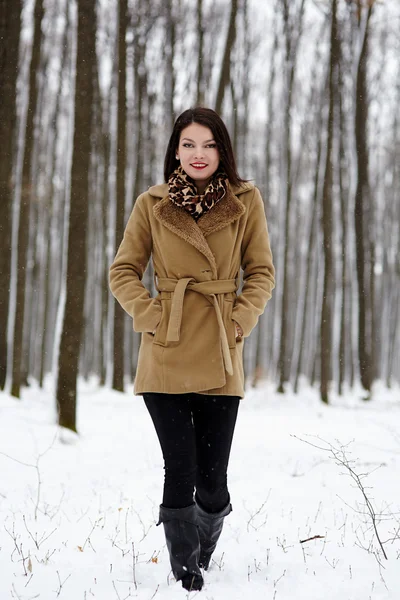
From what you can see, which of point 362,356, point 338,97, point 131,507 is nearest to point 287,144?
point 338,97

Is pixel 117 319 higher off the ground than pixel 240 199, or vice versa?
pixel 240 199

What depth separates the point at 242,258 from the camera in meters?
3.01

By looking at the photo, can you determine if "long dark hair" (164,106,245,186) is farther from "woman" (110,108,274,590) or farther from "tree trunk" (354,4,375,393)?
"tree trunk" (354,4,375,393)

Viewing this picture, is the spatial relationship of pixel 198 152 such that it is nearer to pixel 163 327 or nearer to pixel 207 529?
pixel 163 327

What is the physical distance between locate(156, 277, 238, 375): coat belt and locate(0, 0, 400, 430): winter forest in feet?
15.2

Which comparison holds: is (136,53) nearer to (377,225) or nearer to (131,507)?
(131,507)

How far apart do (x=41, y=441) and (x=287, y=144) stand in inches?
460

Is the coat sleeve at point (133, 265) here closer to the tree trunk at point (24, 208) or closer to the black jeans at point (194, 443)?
the black jeans at point (194, 443)

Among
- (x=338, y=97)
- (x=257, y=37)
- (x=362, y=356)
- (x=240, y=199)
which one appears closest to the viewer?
(x=240, y=199)

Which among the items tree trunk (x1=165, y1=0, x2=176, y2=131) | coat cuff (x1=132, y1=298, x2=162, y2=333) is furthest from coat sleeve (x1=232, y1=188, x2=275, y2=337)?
tree trunk (x1=165, y1=0, x2=176, y2=131)

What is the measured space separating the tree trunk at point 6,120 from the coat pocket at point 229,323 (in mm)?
7709

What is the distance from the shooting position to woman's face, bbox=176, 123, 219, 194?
280cm

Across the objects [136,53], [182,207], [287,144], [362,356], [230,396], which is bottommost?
[362,356]

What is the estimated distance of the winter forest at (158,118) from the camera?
7612 mm
